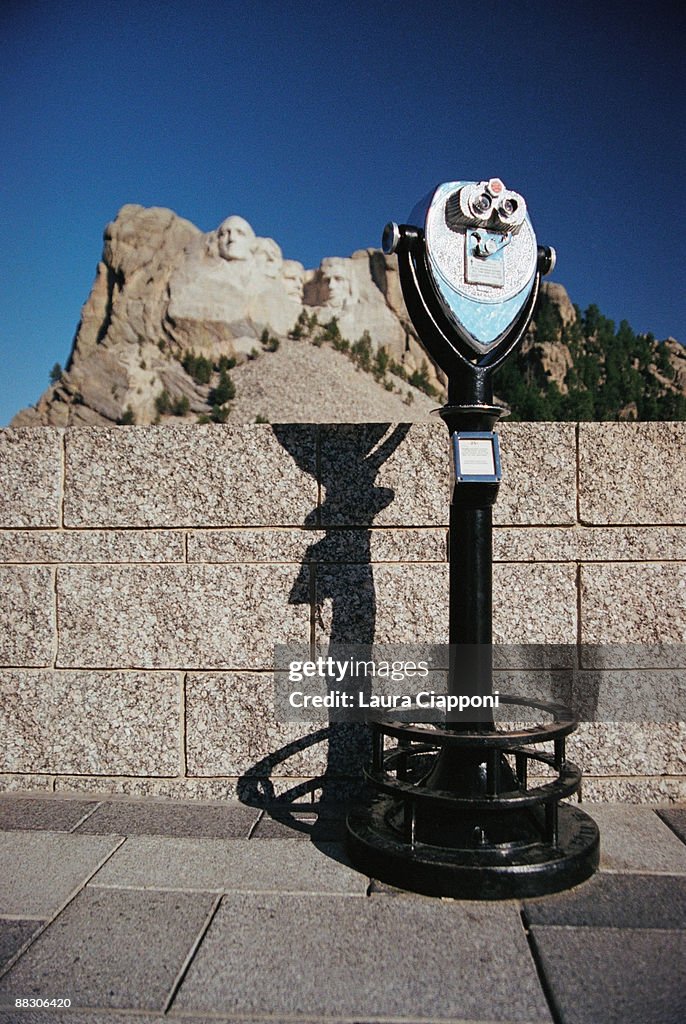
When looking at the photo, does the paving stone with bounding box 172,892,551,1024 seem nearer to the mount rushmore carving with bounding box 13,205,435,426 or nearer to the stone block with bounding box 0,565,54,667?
the stone block with bounding box 0,565,54,667

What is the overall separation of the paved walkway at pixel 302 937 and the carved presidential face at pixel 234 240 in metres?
97.3

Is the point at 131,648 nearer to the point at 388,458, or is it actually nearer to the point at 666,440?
the point at 388,458

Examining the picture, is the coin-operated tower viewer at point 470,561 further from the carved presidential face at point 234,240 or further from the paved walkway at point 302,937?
the carved presidential face at point 234,240

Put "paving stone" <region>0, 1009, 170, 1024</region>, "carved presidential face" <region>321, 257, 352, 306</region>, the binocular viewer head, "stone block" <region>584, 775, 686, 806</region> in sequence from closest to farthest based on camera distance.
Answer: "paving stone" <region>0, 1009, 170, 1024</region> < the binocular viewer head < "stone block" <region>584, 775, 686, 806</region> < "carved presidential face" <region>321, 257, 352, 306</region>

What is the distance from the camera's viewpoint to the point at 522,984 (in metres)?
2.33

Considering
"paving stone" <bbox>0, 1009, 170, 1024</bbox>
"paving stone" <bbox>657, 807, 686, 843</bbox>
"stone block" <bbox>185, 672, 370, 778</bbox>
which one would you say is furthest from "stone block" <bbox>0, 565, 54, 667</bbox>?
"paving stone" <bbox>657, 807, 686, 843</bbox>

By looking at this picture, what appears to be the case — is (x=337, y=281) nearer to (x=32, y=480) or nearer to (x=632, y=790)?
(x=32, y=480)

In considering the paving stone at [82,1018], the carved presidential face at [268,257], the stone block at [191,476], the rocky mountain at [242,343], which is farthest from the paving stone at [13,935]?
the carved presidential face at [268,257]

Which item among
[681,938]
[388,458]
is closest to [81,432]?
[388,458]

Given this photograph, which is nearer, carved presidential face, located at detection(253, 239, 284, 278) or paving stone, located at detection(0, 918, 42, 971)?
paving stone, located at detection(0, 918, 42, 971)

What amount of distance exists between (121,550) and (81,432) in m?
0.58

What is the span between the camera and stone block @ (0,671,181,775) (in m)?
3.96

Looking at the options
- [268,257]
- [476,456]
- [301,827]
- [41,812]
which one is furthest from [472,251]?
[268,257]

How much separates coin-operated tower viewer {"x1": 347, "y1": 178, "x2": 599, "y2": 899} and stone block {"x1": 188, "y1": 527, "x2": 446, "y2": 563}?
67cm
